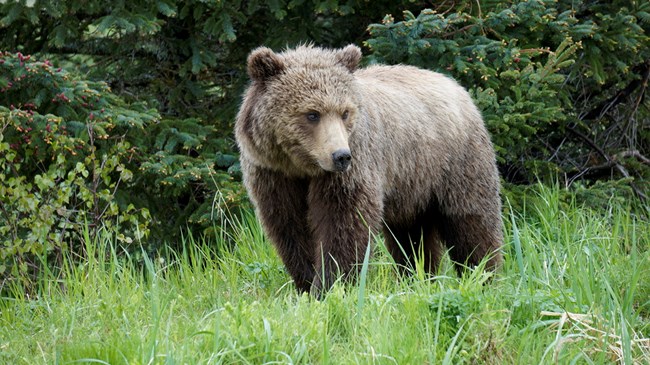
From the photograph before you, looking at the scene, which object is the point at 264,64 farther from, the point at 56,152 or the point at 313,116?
the point at 56,152

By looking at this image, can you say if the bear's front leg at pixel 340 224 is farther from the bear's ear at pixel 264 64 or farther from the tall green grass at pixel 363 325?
the bear's ear at pixel 264 64

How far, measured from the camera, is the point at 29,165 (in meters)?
7.27

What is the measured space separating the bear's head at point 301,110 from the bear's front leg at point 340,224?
123mm

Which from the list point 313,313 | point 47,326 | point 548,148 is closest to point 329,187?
point 313,313

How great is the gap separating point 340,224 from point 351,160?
14.4 inches

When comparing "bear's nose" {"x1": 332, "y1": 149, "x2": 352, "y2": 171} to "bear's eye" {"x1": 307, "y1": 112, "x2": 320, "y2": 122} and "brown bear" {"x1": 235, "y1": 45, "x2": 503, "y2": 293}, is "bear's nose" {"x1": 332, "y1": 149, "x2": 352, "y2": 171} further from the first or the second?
"bear's eye" {"x1": 307, "y1": 112, "x2": 320, "y2": 122}

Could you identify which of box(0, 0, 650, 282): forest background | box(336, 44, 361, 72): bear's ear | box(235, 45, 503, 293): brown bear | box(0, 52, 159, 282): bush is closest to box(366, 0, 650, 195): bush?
box(0, 0, 650, 282): forest background

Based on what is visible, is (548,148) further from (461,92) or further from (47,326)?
(47,326)

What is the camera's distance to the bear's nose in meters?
4.96

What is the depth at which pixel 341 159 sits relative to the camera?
16.3 feet

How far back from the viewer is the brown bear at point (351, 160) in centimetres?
523

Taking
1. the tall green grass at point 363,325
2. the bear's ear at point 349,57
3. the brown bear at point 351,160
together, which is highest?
the bear's ear at point 349,57

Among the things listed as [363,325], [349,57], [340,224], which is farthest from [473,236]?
[363,325]

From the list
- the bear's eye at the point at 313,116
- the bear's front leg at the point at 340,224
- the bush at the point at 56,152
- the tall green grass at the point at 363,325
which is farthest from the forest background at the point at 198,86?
the bear's eye at the point at 313,116
